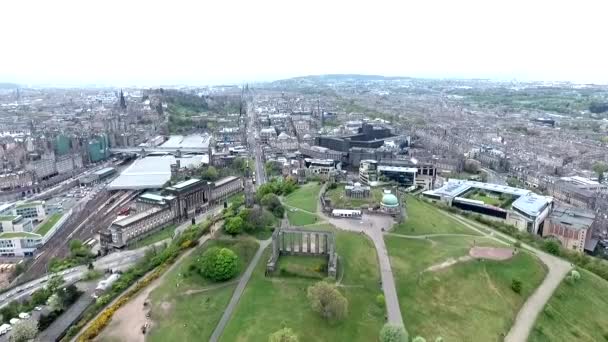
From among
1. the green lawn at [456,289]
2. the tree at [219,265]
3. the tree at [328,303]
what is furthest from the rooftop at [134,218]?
the green lawn at [456,289]

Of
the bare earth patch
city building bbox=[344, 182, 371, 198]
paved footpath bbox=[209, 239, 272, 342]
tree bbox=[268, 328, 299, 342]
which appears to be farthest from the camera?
city building bbox=[344, 182, 371, 198]

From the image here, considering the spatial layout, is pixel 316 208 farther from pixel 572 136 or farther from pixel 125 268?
pixel 572 136

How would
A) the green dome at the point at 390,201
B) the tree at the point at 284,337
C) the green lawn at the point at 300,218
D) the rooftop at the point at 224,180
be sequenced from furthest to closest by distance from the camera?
1. the rooftop at the point at 224,180
2. the green dome at the point at 390,201
3. the green lawn at the point at 300,218
4. the tree at the point at 284,337

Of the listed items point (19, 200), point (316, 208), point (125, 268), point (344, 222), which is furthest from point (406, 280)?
point (19, 200)

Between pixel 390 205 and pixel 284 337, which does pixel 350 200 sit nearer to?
pixel 390 205

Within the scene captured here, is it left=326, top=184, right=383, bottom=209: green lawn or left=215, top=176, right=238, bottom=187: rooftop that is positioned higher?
left=326, top=184, right=383, bottom=209: green lawn

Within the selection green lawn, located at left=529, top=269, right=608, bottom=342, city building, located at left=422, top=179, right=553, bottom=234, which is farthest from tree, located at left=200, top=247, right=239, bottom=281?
city building, located at left=422, top=179, right=553, bottom=234

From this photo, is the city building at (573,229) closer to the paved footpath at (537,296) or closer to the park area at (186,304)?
the paved footpath at (537,296)

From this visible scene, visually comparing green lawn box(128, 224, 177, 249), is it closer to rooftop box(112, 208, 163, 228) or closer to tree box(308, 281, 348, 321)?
rooftop box(112, 208, 163, 228)
